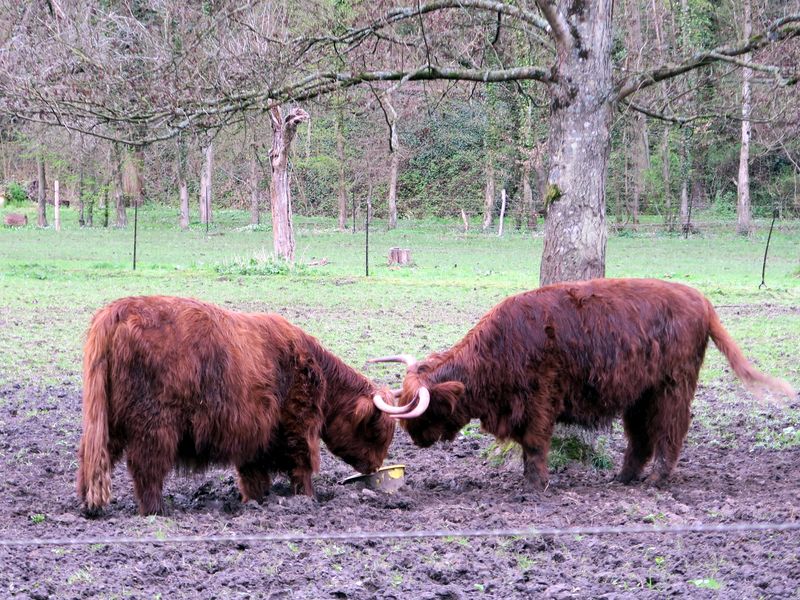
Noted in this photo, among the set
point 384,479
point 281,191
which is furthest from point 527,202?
point 384,479

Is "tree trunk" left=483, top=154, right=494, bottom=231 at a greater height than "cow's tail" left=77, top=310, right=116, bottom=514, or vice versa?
"tree trunk" left=483, top=154, right=494, bottom=231

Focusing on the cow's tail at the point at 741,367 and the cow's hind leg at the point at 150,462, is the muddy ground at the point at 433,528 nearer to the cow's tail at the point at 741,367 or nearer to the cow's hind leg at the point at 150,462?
the cow's hind leg at the point at 150,462

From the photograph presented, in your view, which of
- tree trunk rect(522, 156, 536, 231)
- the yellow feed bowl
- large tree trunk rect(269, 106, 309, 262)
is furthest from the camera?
tree trunk rect(522, 156, 536, 231)

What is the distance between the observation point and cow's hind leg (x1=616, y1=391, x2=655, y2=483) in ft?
22.8

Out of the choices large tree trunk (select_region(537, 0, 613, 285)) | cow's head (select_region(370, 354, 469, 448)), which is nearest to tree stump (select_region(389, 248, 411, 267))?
large tree trunk (select_region(537, 0, 613, 285))

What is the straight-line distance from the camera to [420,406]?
6.56m

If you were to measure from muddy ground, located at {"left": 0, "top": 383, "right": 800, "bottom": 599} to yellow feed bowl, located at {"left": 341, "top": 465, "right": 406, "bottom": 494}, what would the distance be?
0.09 metres

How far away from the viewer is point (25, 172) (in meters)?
54.0

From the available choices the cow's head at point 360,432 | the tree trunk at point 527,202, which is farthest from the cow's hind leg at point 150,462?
the tree trunk at point 527,202

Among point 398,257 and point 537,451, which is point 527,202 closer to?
point 398,257

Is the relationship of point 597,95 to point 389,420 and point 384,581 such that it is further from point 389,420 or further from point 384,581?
point 384,581

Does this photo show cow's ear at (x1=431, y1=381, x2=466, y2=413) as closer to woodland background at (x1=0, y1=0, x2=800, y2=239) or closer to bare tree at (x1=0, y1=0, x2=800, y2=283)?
bare tree at (x1=0, y1=0, x2=800, y2=283)

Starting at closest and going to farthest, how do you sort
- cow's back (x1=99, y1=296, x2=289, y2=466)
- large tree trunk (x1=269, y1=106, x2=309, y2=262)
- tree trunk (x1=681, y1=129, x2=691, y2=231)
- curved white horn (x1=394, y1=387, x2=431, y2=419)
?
cow's back (x1=99, y1=296, x2=289, y2=466) → curved white horn (x1=394, y1=387, x2=431, y2=419) → large tree trunk (x1=269, y1=106, x2=309, y2=262) → tree trunk (x1=681, y1=129, x2=691, y2=231)

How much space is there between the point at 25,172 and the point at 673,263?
41144 mm
